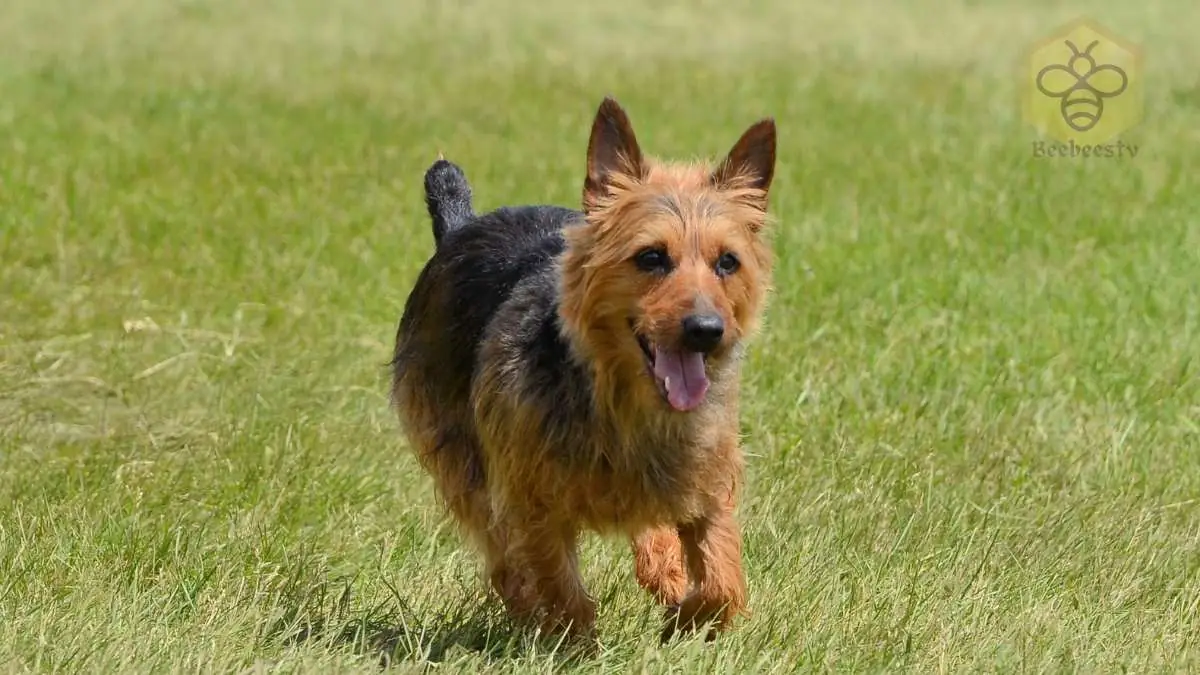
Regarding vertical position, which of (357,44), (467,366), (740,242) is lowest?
→ (357,44)

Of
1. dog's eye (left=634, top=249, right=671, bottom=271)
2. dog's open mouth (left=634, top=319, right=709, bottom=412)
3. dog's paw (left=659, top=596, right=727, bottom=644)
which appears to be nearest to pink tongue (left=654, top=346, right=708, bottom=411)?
dog's open mouth (left=634, top=319, right=709, bottom=412)

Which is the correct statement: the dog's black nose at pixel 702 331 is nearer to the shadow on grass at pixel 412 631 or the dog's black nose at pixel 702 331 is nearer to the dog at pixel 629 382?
the dog at pixel 629 382

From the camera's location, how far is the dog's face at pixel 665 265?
4812mm

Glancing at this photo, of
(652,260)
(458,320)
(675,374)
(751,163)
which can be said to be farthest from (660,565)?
(751,163)

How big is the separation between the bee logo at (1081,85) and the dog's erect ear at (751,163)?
9435 mm

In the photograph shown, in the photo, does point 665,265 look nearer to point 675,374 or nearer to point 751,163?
point 675,374

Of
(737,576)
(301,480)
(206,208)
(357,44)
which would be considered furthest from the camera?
(357,44)

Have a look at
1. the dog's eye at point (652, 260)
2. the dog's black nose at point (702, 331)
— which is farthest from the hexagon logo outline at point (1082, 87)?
the dog's black nose at point (702, 331)

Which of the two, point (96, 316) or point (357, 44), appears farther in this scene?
point (357, 44)

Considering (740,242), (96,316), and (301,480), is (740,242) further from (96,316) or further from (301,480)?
(96,316)

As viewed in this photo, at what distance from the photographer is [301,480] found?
254 inches

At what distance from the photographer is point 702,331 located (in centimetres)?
470

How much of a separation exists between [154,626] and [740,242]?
6.11 ft

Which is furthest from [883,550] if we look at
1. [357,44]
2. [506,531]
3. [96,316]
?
[357,44]
